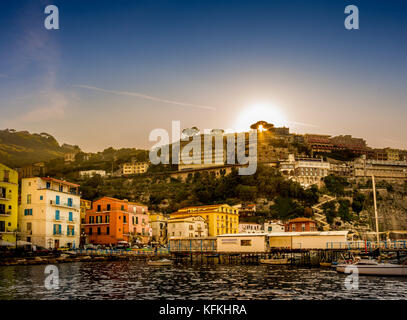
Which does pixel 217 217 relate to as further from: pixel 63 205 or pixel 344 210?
pixel 344 210

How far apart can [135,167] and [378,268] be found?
15390 cm

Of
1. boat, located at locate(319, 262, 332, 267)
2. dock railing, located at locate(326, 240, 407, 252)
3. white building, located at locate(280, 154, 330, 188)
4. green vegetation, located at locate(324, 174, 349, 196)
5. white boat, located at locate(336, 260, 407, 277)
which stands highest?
white building, located at locate(280, 154, 330, 188)

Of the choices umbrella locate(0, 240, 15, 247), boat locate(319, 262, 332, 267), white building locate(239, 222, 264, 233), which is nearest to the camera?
boat locate(319, 262, 332, 267)

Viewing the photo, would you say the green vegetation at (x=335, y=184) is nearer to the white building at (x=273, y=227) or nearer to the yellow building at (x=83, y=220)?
the white building at (x=273, y=227)

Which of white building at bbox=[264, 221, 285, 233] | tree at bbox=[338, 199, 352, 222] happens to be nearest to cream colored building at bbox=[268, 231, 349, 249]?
white building at bbox=[264, 221, 285, 233]

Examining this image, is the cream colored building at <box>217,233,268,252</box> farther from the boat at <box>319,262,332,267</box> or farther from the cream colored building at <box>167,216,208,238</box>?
the cream colored building at <box>167,216,208,238</box>

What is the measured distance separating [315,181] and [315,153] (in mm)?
44994

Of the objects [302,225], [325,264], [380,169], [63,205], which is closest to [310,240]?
[325,264]

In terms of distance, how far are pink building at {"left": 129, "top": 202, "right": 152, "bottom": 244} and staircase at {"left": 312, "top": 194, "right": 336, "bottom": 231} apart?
51460 mm

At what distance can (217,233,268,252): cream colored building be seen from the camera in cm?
6372

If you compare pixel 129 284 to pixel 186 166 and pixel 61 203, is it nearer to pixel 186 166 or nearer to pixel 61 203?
pixel 61 203

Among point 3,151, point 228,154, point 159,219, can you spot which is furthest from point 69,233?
point 3,151

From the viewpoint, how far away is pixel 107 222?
82.1 metres

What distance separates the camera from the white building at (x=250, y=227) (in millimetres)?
99438
